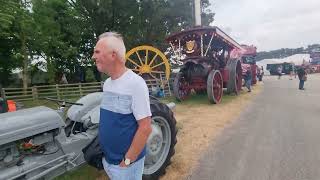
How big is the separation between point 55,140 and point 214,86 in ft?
29.7

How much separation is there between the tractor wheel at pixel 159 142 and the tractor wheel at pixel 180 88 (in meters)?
8.16

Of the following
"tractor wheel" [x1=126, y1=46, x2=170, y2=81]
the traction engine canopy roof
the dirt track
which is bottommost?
the dirt track

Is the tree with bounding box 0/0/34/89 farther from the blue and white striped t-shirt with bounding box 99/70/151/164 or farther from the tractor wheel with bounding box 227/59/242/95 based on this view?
the blue and white striped t-shirt with bounding box 99/70/151/164

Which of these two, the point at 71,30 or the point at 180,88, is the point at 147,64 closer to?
the point at 180,88

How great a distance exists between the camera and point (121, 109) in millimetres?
2646

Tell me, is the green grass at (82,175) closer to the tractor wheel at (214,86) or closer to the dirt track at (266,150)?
the dirt track at (266,150)

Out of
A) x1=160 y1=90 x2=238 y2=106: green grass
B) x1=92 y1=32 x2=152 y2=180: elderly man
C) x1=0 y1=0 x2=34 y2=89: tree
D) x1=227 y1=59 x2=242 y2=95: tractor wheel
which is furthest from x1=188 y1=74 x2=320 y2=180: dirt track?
x1=0 y1=0 x2=34 y2=89: tree

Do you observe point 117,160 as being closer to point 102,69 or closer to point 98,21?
point 102,69

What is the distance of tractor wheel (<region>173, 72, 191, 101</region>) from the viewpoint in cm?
1331

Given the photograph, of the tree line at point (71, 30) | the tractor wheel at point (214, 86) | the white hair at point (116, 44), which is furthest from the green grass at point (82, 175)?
the tree line at point (71, 30)

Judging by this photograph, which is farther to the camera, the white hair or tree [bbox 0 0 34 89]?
tree [bbox 0 0 34 89]

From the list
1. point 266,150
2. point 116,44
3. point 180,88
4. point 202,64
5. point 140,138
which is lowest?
point 266,150

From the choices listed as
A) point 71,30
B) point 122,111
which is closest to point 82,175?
point 122,111

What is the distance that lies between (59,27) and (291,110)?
63.9 ft
